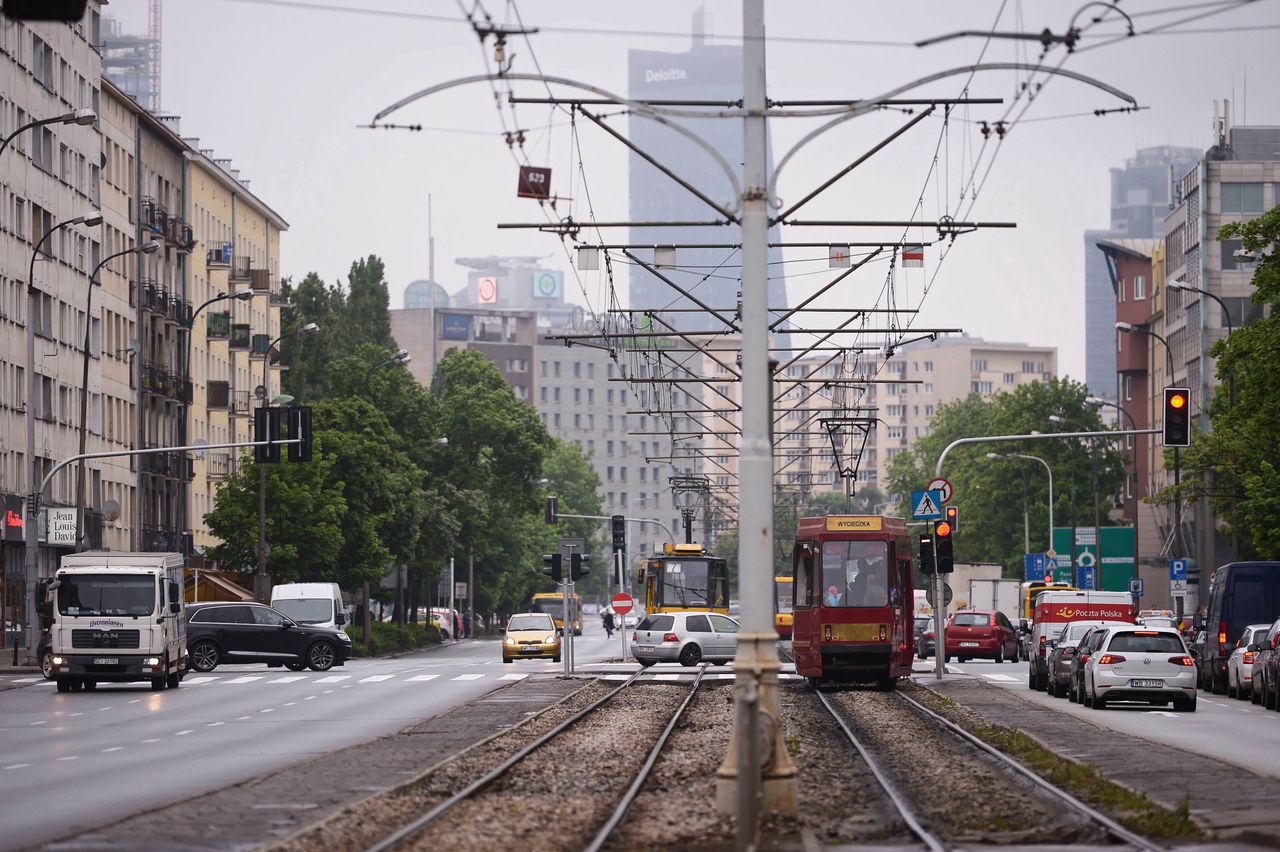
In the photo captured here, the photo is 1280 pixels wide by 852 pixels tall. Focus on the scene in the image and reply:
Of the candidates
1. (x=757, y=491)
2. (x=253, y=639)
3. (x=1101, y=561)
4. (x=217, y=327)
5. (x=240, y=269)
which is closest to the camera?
(x=757, y=491)

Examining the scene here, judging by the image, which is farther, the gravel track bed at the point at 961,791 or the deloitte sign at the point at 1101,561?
the deloitte sign at the point at 1101,561

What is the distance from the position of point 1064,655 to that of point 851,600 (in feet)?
13.5

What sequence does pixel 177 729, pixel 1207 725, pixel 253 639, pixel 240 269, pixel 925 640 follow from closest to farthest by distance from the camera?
pixel 177 729
pixel 1207 725
pixel 253 639
pixel 925 640
pixel 240 269

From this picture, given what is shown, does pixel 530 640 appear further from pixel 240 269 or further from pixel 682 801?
pixel 682 801

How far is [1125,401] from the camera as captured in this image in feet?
448

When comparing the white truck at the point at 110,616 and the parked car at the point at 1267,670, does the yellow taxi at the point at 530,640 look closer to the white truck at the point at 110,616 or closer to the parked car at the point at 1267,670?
the white truck at the point at 110,616

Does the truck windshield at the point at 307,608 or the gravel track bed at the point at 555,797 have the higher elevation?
the truck windshield at the point at 307,608

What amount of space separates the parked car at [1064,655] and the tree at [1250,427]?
1107 centimetres

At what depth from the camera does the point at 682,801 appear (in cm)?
2020

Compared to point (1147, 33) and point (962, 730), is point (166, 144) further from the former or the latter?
point (1147, 33)

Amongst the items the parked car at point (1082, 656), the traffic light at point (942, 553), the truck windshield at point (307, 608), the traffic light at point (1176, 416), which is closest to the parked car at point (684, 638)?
the truck windshield at point (307, 608)

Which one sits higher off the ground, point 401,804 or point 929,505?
point 929,505

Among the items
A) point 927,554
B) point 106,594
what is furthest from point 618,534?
point 106,594

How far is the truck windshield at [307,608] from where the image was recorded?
66125 mm
